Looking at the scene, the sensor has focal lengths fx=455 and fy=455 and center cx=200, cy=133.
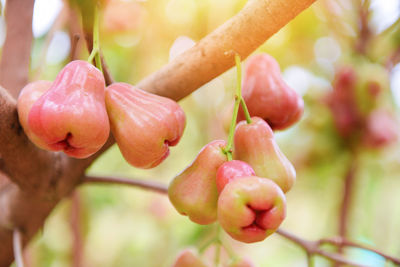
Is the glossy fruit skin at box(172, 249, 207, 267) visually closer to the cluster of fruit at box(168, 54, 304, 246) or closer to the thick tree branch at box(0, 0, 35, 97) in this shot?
the cluster of fruit at box(168, 54, 304, 246)

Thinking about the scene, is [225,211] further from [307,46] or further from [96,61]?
[307,46]

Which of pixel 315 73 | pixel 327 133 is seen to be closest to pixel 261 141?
pixel 327 133

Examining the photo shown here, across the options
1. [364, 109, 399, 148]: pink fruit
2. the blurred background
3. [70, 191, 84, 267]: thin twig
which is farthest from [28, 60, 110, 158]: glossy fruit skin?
[364, 109, 399, 148]: pink fruit

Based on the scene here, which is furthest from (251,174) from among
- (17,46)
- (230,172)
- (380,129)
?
(380,129)

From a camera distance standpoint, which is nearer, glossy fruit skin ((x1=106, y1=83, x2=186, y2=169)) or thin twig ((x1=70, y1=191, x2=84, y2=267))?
glossy fruit skin ((x1=106, y1=83, x2=186, y2=169))

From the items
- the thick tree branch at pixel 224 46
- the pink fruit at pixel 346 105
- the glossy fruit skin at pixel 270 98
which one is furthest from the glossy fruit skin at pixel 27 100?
the pink fruit at pixel 346 105

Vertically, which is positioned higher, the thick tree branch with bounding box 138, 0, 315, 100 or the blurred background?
the thick tree branch with bounding box 138, 0, 315, 100

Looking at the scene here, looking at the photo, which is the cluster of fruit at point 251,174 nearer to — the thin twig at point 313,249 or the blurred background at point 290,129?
the thin twig at point 313,249

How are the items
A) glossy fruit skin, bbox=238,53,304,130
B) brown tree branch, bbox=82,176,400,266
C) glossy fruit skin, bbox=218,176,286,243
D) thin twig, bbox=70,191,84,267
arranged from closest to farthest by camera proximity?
1. glossy fruit skin, bbox=218,176,286,243
2. glossy fruit skin, bbox=238,53,304,130
3. brown tree branch, bbox=82,176,400,266
4. thin twig, bbox=70,191,84,267
